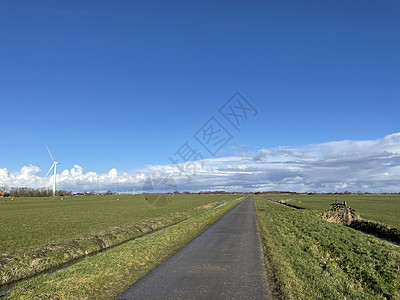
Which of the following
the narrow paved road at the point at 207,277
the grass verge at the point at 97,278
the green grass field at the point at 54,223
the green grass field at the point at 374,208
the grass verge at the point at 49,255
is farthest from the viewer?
the green grass field at the point at 374,208

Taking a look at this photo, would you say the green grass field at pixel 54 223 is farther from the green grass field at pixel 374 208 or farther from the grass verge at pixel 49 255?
the green grass field at pixel 374 208

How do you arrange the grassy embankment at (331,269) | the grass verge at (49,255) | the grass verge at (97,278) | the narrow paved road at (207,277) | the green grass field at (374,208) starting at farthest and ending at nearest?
the green grass field at (374,208) → the grass verge at (49,255) → the grassy embankment at (331,269) → the grass verge at (97,278) → the narrow paved road at (207,277)

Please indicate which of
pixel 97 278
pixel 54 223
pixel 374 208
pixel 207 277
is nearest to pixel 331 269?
pixel 207 277

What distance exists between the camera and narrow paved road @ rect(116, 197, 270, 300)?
29.0 ft

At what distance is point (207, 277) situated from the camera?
10.6 meters

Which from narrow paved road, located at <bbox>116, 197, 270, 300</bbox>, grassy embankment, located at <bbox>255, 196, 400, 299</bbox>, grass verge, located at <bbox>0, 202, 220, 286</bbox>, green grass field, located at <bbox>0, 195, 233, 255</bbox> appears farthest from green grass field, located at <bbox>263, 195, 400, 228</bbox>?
green grass field, located at <bbox>0, 195, 233, 255</bbox>

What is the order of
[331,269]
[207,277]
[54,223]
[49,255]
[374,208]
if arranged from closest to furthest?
[207,277]
[331,269]
[49,255]
[54,223]
[374,208]

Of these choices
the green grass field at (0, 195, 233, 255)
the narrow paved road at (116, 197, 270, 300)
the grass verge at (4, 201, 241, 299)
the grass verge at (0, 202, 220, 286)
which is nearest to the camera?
the narrow paved road at (116, 197, 270, 300)

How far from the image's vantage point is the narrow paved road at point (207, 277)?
348 inches

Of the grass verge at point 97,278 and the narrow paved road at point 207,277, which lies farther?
the grass verge at point 97,278

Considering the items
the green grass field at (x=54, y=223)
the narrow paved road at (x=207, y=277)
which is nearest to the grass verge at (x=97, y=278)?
the narrow paved road at (x=207, y=277)

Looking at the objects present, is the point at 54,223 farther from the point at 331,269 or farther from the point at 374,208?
the point at 374,208

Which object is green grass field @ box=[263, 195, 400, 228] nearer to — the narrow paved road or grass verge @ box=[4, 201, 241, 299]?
the narrow paved road

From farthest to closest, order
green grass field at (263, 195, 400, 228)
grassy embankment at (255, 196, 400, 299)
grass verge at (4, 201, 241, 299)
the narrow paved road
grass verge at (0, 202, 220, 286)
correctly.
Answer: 1. green grass field at (263, 195, 400, 228)
2. grass verge at (0, 202, 220, 286)
3. grassy embankment at (255, 196, 400, 299)
4. grass verge at (4, 201, 241, 299)
5. the narrow paved road
